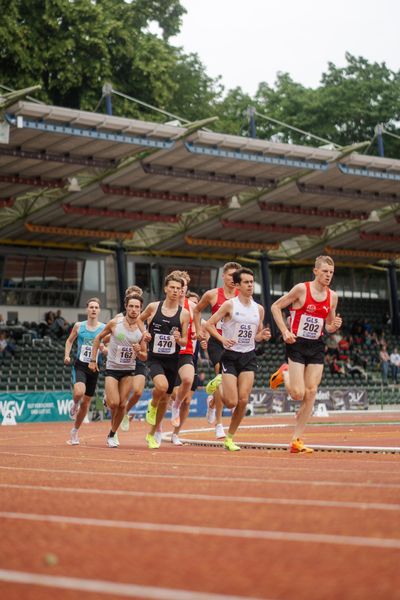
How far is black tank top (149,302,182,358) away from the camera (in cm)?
1619

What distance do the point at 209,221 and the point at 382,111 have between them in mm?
26140

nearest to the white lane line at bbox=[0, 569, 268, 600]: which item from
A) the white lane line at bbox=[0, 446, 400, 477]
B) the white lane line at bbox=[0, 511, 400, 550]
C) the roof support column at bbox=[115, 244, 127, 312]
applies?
A: the white lane line at bbox=[0, 511, 400, 550]

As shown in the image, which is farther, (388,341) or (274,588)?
(388,341)

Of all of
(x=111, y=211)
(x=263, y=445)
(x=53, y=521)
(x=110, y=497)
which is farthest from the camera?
(x=111, y=211)

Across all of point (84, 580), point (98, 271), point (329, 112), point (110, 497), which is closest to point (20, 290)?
point (98, 271)

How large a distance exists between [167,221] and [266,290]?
9057mm

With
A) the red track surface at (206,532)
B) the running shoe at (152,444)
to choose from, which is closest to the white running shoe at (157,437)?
the running shoe at (152,444)

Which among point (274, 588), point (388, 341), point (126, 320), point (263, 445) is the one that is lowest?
point (274, 588)

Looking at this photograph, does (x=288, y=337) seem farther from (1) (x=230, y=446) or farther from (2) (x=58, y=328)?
(2) (x=58, y=328)

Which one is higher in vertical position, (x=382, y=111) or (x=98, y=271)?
(x=382, y=111)

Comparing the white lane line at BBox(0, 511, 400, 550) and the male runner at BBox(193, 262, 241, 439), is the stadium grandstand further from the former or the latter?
the white lane line at BBox(0, 511, 400, 550)

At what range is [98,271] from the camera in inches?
2168

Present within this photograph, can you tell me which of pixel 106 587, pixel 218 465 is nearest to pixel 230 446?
pixel 218 465

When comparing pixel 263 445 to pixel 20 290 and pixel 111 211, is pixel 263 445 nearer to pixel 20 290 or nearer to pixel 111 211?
pixel 111 211
